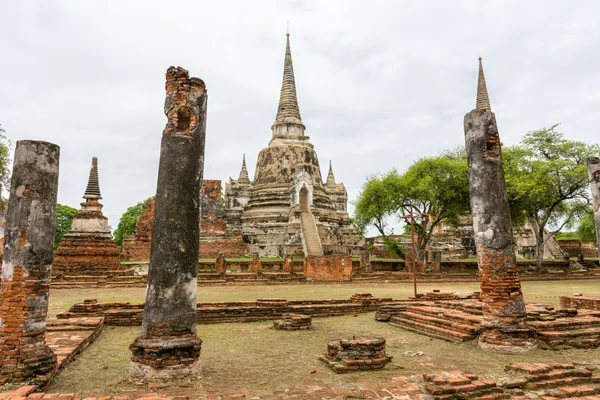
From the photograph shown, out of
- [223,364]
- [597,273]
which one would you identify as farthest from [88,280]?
[597,273]

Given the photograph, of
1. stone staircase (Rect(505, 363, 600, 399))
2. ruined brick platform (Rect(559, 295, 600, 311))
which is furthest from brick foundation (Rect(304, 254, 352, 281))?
stone staircase (Rect(505, 363, 600, 399))

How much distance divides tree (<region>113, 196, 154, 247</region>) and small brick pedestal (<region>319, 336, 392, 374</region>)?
40.1 meters

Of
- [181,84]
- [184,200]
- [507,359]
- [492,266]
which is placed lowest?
[507,359]

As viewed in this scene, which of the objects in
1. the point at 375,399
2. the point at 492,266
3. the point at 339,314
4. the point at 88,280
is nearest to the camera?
the point at 375,399

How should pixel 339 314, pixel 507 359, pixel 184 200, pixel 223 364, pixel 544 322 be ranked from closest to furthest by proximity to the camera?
pixel 184 200 → pixel 223 364 → pixel 507 359 → pixel 544 322 → pixel 339 314

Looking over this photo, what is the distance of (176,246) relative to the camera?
212 inches

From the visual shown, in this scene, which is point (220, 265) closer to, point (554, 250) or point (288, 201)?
point (288, 201)

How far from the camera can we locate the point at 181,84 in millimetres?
5762

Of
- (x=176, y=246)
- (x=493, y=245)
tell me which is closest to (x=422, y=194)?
(x=493, y=245)

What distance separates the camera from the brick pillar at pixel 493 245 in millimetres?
6750

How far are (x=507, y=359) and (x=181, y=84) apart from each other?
5.61 m

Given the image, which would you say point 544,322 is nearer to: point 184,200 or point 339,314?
point 339,314

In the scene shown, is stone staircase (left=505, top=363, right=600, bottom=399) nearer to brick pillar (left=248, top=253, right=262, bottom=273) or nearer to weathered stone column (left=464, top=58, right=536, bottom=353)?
weathered stone column (left=464, top=58, right=536, bottom=353)

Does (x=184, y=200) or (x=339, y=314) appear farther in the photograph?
(x=339, y=314)
